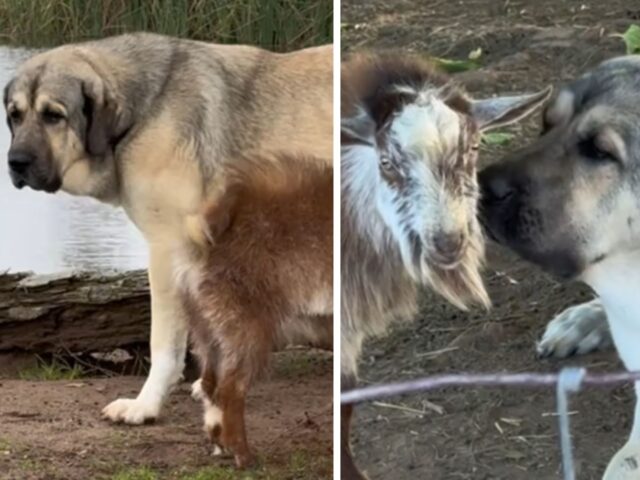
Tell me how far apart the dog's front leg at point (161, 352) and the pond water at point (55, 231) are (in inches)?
2.1

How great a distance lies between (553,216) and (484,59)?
40 cm

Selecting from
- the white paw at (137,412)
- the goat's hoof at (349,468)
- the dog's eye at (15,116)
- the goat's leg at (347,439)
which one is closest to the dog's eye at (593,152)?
the goat's leg at (347,439)

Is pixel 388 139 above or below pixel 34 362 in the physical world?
above

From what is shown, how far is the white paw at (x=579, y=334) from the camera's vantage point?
2.33 m

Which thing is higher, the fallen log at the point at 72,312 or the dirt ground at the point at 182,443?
the fallen log at the point at 72,312

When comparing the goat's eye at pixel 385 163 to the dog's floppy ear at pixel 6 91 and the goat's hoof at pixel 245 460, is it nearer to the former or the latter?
the goat's hoof at pixel 245 460

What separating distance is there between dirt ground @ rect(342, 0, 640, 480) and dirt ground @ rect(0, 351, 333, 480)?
20cm

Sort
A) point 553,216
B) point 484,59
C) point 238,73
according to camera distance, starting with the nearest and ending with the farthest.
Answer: point 553,216
point 484,59
point 238,73

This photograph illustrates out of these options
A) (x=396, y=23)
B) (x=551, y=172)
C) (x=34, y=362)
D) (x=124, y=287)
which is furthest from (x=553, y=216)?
(x=34, y=362)

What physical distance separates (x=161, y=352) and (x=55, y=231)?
377mm

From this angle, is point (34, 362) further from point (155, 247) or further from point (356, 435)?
point (356, 435)

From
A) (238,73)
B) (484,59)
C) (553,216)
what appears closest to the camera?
(553,216)

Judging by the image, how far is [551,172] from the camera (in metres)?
2.25

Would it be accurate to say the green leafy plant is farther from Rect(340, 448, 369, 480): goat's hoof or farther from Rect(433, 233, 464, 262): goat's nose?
Rect(340, 448, 369, 480): goat's hoof
